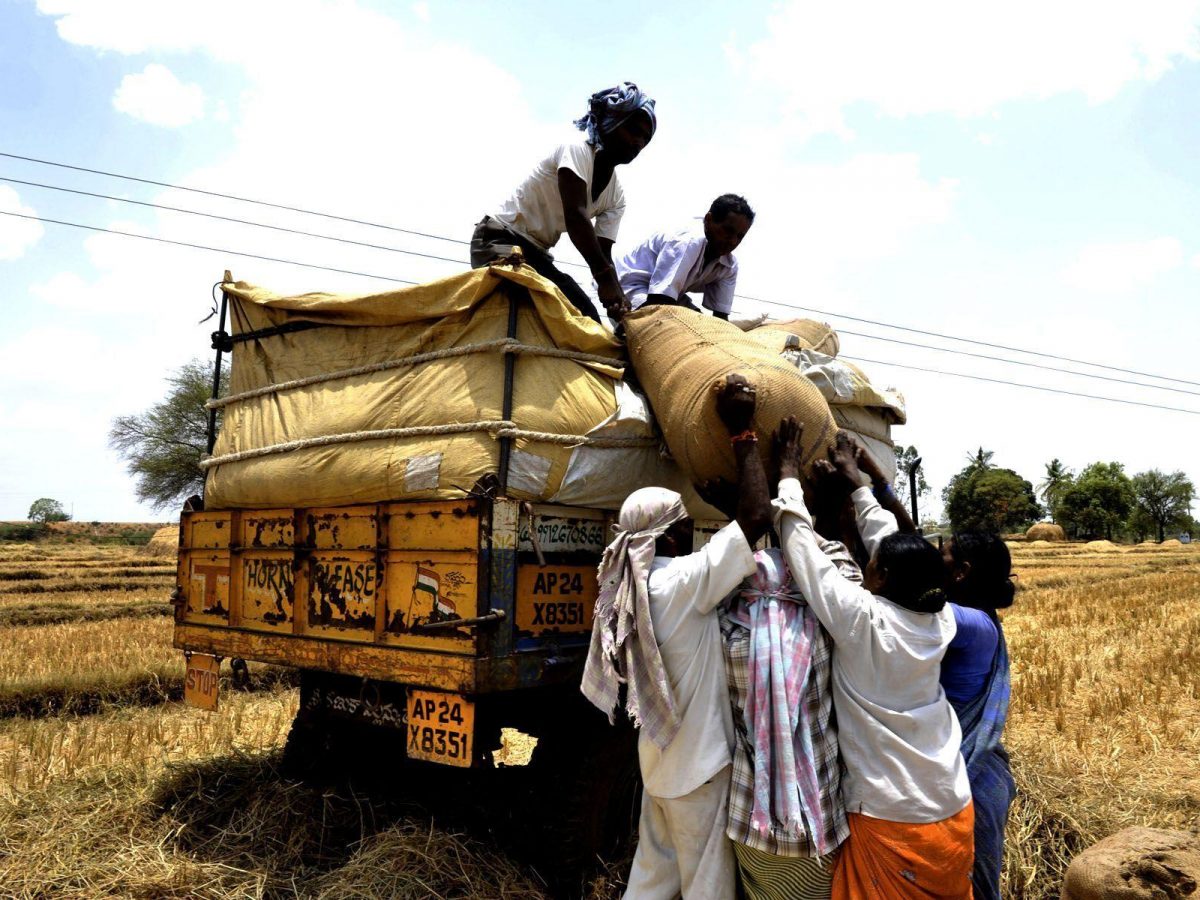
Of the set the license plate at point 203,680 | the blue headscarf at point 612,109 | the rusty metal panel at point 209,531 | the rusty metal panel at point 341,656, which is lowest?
the license plate at point 203,680

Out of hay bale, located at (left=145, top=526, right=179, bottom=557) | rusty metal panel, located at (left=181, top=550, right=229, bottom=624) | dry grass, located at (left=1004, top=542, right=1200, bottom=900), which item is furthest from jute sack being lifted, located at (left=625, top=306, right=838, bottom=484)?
hay bale, located at (left=145, top=526, right=179, bottom=557)

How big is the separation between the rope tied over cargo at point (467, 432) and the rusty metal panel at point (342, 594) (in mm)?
Result: 472

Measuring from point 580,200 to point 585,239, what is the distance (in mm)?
194

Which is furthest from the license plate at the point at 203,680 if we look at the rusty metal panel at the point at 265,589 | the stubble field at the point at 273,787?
the stubble field at the point at 273,787

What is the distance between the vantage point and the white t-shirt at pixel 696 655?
2.54 m

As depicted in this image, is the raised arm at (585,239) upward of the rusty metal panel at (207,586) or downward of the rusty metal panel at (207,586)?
upward

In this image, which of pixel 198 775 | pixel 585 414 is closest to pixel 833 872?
pixel 585 414

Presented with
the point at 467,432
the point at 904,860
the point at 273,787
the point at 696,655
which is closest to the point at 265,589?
the point at 273,787

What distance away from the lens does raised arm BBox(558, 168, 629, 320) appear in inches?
158

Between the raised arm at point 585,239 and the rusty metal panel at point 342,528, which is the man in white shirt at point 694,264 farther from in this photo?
the rusty metal panel at point 342,528

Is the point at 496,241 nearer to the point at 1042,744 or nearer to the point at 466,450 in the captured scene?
the point at 466,450

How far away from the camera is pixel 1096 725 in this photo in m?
6.29

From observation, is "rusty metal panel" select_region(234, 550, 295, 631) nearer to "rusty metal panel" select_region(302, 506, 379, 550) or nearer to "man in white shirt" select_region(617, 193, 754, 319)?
"rusty metal panel" select_region(302, 506, 379, 550)

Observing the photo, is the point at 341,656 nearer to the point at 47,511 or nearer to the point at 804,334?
the point at 804,334
